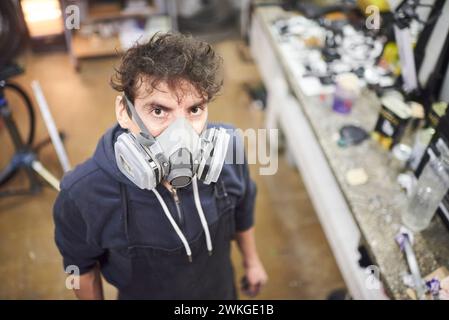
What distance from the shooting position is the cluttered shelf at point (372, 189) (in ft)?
4.25

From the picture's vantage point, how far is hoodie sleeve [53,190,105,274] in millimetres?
1064

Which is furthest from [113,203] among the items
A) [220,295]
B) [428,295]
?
[428,295]

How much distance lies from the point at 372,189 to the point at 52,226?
1.57m

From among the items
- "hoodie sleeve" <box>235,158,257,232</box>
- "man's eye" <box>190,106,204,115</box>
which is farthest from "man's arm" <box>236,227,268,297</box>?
"man's eye" <box>190,106,204,115</box>

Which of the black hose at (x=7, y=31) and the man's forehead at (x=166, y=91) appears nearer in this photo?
the man's forehead at (x=166, y=91)

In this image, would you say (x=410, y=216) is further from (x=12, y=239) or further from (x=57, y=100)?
(x=57, y=100)

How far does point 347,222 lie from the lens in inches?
66.8

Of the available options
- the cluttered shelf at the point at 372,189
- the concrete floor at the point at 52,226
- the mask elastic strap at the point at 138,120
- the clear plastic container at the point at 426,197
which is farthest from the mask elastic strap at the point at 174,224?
the clear plastic container at the point at 426,197

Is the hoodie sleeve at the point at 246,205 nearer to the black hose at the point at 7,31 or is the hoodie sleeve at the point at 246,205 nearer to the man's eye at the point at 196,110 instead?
the man's eye at the point at 196,110

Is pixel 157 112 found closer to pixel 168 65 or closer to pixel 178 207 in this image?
pixel 168 65

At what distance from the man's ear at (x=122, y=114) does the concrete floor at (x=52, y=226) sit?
65 centimetres

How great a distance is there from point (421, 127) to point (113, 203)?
4.21 feet

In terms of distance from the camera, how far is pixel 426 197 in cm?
136
